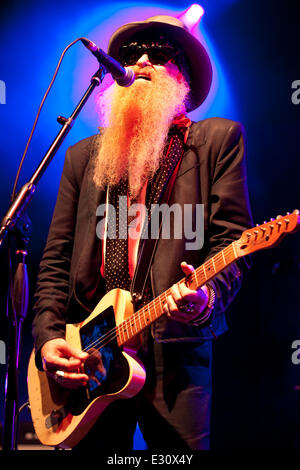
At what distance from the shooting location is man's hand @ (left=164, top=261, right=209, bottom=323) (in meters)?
1.63

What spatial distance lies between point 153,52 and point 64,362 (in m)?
1.65

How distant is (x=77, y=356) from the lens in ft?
6.57

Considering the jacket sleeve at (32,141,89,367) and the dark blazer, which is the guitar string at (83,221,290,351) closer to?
the dark blazer

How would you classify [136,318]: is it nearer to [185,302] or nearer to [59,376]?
[185,302]

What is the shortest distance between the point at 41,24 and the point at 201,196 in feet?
8.24

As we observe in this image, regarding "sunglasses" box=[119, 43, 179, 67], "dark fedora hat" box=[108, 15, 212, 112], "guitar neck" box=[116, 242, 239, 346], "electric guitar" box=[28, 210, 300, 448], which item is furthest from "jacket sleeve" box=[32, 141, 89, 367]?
"dark fedora hat" box=[108, 15, 212, 112]

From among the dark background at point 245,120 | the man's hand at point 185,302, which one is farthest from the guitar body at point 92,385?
the dark background at point 245,120

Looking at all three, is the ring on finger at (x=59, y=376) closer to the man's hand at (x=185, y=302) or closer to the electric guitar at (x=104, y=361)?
the electric guitar at (x=104, y=361)

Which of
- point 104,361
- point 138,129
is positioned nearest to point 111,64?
point 138,129

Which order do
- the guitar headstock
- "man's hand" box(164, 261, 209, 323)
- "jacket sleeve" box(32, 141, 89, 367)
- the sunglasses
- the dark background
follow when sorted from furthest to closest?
1. the dark background
2. the sunglasses
3. "jacket sleeve" box(32, 141, 89, 367)
4. "man's hand" box(164, 261, 209, 323)
5. the guitar headstock

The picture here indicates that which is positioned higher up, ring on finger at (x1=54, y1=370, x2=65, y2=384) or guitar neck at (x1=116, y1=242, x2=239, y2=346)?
guitar neck at (x1=116, y1=242, x2=239, y2=346)

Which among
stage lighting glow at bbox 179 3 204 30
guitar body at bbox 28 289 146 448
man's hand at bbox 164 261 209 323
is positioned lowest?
guitar body at bbox 28 289 146 448

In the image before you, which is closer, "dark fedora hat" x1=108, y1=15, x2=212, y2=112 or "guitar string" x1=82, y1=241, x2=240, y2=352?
"guitar string" x1=82, y1=241, x2=240, y2=352

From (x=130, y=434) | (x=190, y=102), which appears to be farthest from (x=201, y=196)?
(x=130, y=434)
